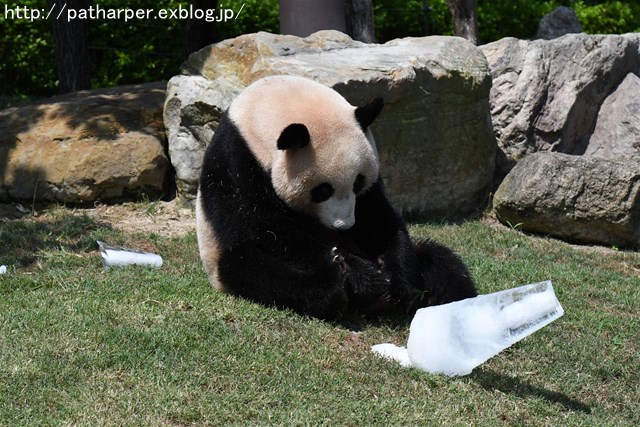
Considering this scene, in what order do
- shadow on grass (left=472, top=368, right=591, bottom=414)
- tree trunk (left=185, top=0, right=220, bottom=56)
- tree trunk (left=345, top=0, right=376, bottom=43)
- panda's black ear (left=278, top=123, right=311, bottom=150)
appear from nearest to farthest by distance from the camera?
shadow on grass (left=472, top=368, right=591, bottom=414)
panda's black ear (left=278, top=123, right=311, bottom=150)
tree trunk (left=345, top=0, right=376, bottom=43)
tree trunk (left=185, top=0, right=220, bottom=56)

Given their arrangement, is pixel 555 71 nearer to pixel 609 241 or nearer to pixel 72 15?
pixel 609 241

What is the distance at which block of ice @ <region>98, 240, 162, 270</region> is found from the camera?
21.7 ft

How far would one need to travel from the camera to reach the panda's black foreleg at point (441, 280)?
5.60 m

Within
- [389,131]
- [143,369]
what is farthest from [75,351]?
[389,131]

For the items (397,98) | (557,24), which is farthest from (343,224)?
(557,24)

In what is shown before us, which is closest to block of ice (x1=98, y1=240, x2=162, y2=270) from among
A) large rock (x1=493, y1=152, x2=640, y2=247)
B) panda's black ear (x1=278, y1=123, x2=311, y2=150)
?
panda's black ear (x1=278, y1=123, x2=311, y2=150)

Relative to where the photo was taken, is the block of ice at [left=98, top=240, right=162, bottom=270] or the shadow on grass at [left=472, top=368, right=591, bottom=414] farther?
the block of ice at [left=98, top=240, right=162, bottom=270]

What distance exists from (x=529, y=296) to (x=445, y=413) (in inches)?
27.2

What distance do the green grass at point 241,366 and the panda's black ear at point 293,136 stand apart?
1009 millimetres

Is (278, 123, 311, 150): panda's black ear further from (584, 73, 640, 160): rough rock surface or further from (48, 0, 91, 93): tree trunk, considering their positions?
(48, 0, 91, 93): tree trunk

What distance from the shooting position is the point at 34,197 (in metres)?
8.46

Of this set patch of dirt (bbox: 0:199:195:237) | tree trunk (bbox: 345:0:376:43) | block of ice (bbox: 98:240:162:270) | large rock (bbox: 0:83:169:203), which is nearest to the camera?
block of ice (bbox: 98:240:162:270)

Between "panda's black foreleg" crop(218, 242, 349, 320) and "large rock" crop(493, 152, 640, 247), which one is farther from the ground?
"panda's black foreleg" crop(218, 242, 349, 320)

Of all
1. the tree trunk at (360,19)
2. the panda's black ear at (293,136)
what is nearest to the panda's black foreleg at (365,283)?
the panda's black ear at (293,136)
